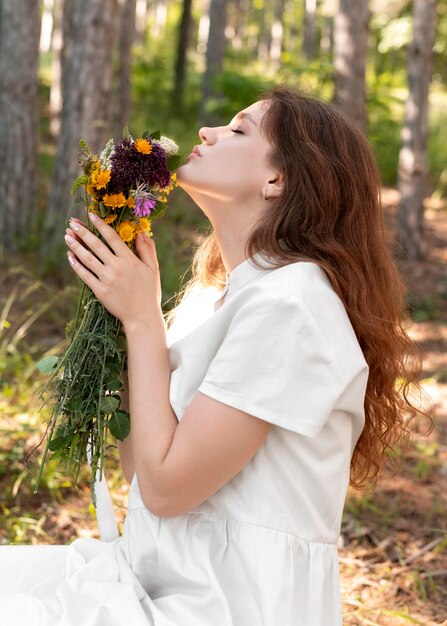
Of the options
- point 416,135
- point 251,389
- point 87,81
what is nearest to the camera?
point 251,389

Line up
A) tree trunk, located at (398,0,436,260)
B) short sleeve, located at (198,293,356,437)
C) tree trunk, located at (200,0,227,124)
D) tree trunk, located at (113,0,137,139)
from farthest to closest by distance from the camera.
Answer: tree trunk, located at (200,0,227,124)
tree trunk, located at (113,0,137,139)
tree trunk, located at (398,0,436,260)
short sleeve, located at (198,293,356,437)

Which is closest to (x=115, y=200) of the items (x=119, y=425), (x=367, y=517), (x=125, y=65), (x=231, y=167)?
(x=231, y=167)

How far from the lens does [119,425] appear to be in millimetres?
1813

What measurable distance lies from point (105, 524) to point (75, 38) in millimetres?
5335

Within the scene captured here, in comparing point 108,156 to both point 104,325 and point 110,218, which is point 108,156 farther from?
point 104,325

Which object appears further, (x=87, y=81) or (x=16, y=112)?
(x=16, y=112)

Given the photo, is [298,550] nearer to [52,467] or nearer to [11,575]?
[11,575]

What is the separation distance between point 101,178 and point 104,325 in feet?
1.09

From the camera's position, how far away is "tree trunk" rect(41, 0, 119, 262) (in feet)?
21.0

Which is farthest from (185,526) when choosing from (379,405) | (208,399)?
(379,405)

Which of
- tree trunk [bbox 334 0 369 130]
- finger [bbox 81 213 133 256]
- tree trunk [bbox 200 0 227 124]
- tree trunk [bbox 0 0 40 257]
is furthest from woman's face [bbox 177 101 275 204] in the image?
tree trunk [bbox 200 0 227 124]

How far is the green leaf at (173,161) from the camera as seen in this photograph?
1850 mm

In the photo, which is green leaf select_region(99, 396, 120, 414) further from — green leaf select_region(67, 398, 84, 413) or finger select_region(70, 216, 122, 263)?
finger select_region(70, 216, 122, 263)

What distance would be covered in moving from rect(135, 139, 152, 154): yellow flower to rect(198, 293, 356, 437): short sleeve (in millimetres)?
442
